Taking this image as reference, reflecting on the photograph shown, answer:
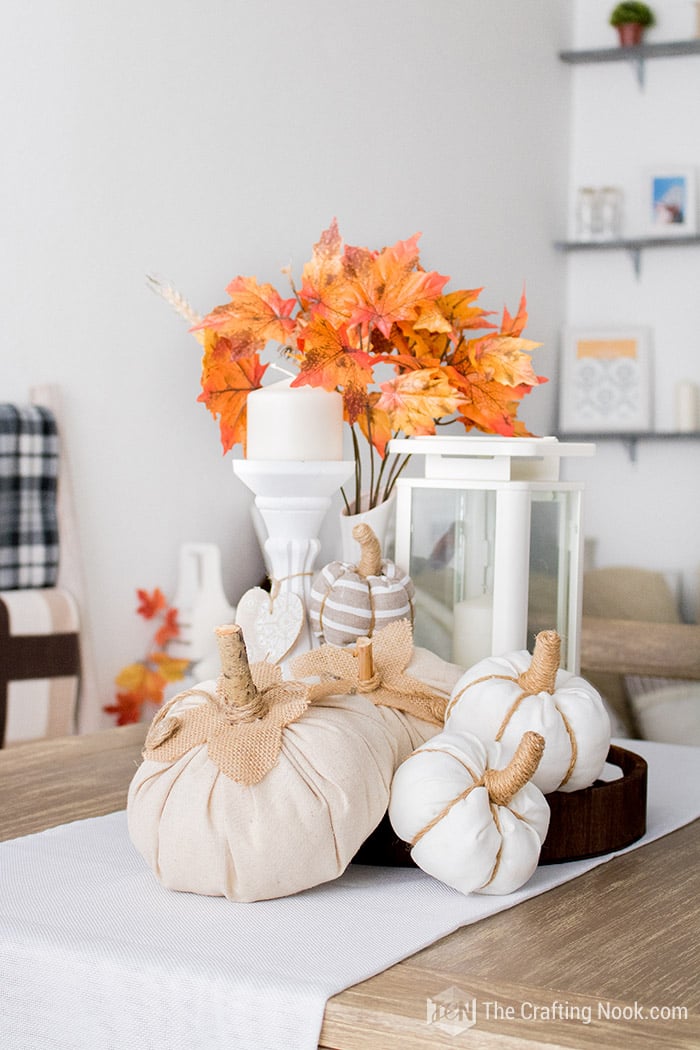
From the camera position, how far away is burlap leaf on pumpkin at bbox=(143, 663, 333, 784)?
56 cm

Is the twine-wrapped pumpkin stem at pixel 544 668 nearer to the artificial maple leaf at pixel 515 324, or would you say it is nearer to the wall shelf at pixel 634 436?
the artificial maple leaf at pixel 515 324

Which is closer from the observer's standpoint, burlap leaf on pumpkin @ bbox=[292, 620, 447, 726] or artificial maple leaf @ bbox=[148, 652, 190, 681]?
burlap leaf on pumpkin @ bbox=[292, 620, 447, 726]

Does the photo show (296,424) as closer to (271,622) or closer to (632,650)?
(271,622)

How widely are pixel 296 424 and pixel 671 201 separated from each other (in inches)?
138

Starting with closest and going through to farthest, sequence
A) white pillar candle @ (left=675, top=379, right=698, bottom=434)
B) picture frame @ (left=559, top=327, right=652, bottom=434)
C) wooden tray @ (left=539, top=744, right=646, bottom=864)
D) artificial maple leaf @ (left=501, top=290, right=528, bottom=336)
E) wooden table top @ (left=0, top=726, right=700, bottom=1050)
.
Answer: wooden table top @ (left=0, top=726, right=700, bottom=1050) → wooden tray @ (left=539, top=744, right=646, bottom=864) → artificial maple leaf @ (left=501, top=290, right=528, bottom=336) → white pillar candle @ (left=675, top=379, right=698, bottom=434) → picture frame @ (left=559, top=327, right=652, bottom=434)

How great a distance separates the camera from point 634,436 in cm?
402

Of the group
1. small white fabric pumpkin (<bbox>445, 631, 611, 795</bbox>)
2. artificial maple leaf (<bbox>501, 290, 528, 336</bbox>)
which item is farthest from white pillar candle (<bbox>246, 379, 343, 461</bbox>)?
small white fabric pumpkin (<bbox>445, 631, 611, 795</bbox>)

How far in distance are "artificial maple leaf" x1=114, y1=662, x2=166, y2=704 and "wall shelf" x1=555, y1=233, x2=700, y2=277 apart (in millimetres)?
2440

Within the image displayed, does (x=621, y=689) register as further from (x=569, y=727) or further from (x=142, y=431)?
(x=569, y=727)

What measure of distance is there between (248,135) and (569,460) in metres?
2.03

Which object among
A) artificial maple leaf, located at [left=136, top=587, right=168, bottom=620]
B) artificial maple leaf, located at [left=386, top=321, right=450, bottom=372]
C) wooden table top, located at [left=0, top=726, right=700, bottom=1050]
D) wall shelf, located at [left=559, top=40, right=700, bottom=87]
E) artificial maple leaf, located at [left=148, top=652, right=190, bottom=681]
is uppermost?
wall shelf, located at [left=559, top=40, right=700, bottom=87]

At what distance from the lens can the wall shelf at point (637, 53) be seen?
155 inches

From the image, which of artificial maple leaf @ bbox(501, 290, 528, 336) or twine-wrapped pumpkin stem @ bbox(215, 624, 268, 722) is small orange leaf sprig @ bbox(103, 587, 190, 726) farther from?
twine-wrapped pumpkin stem @ bbox(215, 624, 268, 722)

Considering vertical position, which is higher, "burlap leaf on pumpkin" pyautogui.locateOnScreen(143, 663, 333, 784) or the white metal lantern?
the white metal lantern
